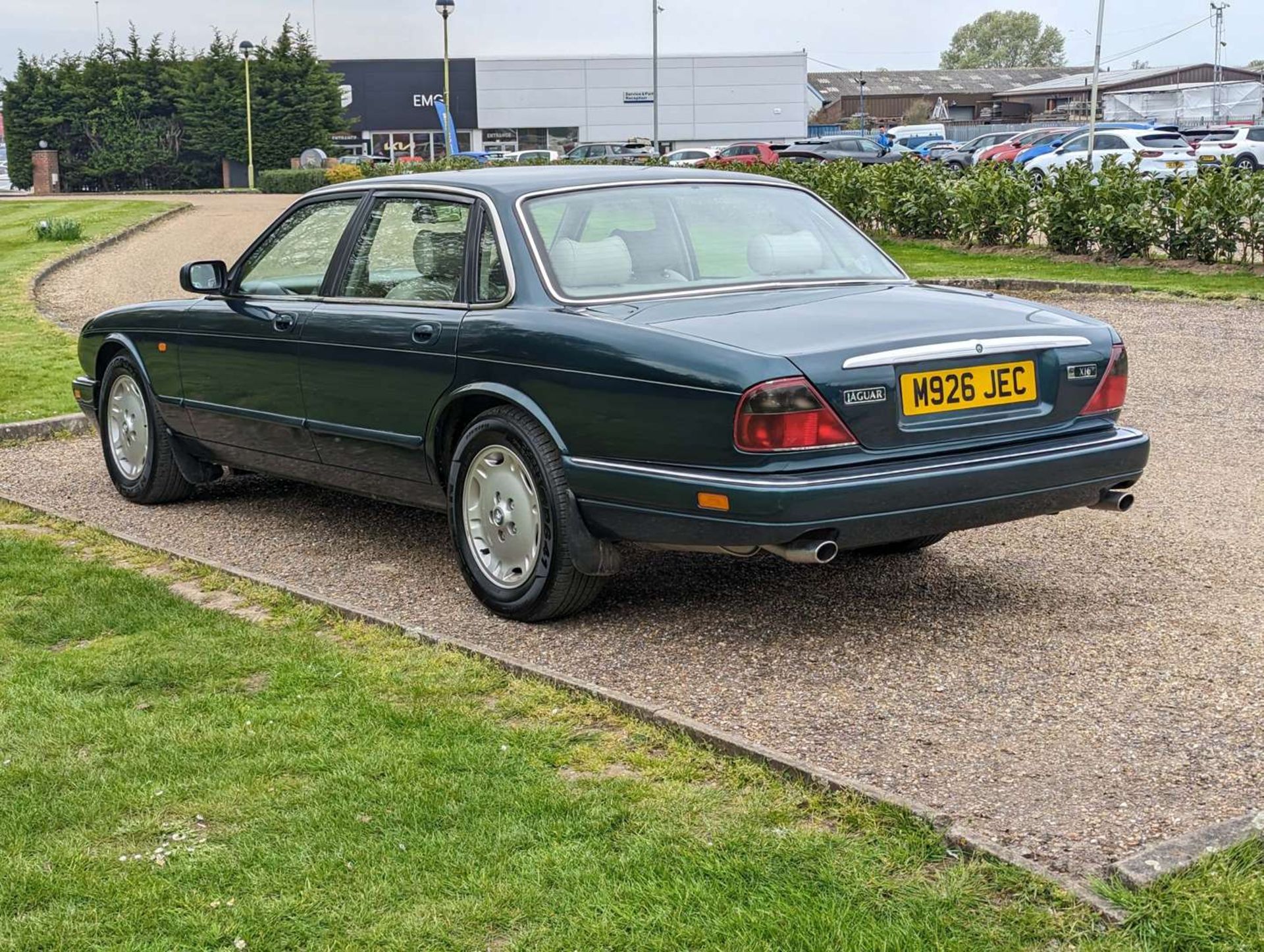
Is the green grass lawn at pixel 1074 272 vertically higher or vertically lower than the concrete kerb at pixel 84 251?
higher

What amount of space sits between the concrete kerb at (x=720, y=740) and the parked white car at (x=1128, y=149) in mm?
31584

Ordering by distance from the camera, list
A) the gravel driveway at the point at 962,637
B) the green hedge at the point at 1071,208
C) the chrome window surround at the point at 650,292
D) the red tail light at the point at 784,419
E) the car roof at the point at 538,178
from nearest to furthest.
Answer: the gravel driveway at the point at 962,637, the red tail light at the point at 784,419, the chrome window surround at the point at 650,292, the car roof at the point at 538,178, the green hedge at the point at 1071,208

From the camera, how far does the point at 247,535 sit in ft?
23.2

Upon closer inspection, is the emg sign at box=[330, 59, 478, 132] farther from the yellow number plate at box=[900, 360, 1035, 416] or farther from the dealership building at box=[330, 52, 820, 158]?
the yellow number plate at box=[900, 360, 1035, 416]

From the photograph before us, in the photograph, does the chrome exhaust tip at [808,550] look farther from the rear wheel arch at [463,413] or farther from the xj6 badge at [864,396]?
the rear wheel arch at [463,413]

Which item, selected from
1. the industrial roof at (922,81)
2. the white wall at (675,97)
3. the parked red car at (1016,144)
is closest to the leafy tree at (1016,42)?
the industrial roof at (922,81)

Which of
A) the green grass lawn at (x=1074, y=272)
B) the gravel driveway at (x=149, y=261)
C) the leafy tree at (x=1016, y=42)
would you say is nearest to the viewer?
the green grass lawn at (x=1074, y=272)

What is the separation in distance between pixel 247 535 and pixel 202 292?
114cm

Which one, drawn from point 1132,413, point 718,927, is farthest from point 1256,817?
point 1132,413

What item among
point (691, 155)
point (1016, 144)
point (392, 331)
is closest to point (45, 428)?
point (392, 331)

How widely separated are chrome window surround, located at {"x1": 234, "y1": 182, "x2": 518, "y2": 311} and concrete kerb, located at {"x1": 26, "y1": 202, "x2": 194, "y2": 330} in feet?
35.1

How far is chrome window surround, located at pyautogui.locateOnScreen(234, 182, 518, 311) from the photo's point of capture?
5.46 metres

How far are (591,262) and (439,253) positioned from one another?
721 millimetres

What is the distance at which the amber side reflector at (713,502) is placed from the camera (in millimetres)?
4645
